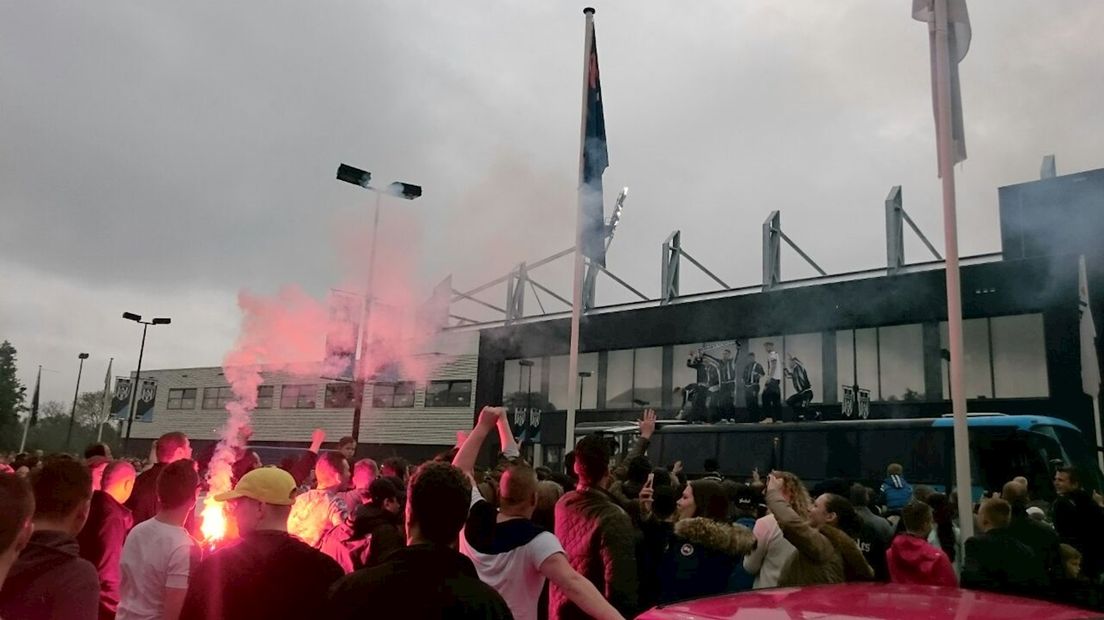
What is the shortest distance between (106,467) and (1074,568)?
708cm

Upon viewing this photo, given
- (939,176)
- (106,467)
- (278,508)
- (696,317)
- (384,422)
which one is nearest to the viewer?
(278,508)

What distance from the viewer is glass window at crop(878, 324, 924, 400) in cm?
2455

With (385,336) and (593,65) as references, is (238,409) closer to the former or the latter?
(385,336)

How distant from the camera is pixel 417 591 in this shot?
2260 millimetres

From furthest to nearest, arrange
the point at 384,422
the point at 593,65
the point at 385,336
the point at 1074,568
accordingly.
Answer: the point at 384,422 < the point at 385,336 < the point at 593,65 < the point at 1074,568

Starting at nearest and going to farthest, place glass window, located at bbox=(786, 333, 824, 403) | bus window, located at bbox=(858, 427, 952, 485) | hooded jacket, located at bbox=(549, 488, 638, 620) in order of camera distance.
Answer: hooded jacket, located at bbox=(549, 488, 638, 620), bus window, located at bbox=(858, 427, 952, 485), glass window, located at bbox=(786, 333, 824, 403)

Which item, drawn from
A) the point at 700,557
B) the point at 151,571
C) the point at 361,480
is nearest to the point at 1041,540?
the point at 700,557

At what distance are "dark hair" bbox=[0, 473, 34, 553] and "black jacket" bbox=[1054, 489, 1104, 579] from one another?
6891mm

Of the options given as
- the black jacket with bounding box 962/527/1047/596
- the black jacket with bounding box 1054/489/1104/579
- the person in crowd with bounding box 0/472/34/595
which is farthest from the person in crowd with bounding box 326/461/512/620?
the black jacket with bounding box 1054/489/1104/579

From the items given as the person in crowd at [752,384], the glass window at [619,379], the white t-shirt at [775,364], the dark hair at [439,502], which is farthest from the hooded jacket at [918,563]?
the glass window at [619,379]

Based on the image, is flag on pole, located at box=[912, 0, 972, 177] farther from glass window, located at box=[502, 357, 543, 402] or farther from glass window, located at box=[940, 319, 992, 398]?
glass window, located at box=[502, 357, 543, 402]

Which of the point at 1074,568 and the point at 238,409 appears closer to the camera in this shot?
the point at 1074,568

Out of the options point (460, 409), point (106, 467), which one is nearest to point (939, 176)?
point (106, 467)

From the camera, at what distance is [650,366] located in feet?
105
